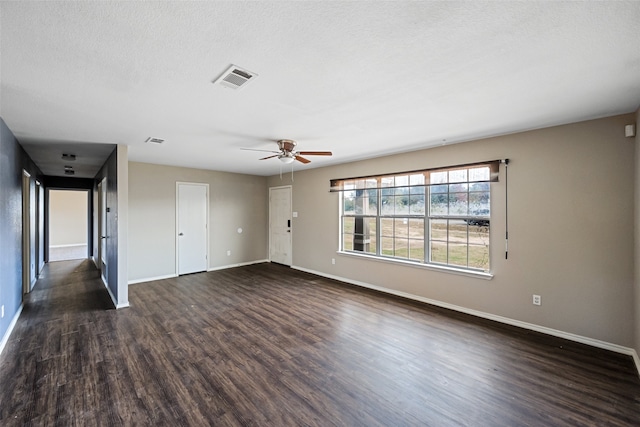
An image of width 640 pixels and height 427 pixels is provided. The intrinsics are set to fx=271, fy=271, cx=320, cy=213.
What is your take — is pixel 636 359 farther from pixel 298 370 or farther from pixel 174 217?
pixel 174 217

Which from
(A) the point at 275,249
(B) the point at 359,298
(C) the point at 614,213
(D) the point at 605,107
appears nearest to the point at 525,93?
(D) the point at 605,107

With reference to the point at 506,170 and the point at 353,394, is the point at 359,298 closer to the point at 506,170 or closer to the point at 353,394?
the point at 353,394

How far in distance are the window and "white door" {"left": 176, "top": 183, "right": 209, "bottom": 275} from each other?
3116 millimetres

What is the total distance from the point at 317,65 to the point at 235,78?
24.6 inches

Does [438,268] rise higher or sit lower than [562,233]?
lower

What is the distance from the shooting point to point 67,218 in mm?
10594

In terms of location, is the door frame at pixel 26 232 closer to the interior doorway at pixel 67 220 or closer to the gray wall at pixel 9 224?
the gray wall at pixel 9 224

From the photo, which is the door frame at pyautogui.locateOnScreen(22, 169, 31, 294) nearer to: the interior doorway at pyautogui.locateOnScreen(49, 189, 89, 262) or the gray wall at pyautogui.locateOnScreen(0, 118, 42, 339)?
the gray wall at pyautogui.locateOnScreen(0, 118, 42, 339)

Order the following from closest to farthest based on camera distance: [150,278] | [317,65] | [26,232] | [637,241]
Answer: [317,65] → [637,241] → [26,232] → [150,278]

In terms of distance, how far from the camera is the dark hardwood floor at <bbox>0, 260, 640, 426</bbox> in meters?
1.91

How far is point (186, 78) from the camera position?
1.98 meters

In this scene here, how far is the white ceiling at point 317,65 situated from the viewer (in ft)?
4.43

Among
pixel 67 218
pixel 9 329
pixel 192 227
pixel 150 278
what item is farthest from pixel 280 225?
pixel 67 218

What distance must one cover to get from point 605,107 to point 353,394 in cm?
344
